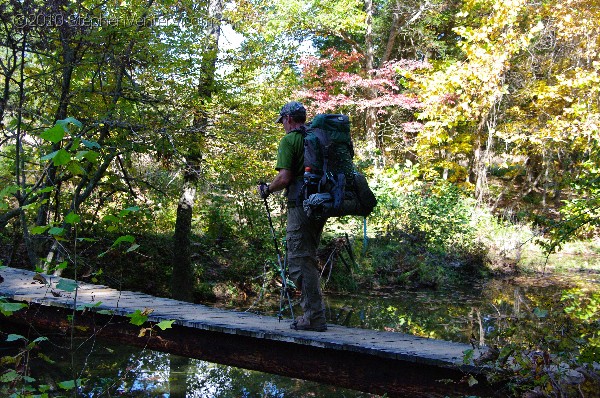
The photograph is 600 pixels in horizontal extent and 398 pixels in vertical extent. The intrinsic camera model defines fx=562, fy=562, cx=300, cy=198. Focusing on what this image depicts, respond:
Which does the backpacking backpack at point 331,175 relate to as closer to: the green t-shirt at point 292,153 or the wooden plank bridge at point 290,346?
the green t-shirt at point 292,153

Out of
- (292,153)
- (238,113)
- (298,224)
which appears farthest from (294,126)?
(238,113)

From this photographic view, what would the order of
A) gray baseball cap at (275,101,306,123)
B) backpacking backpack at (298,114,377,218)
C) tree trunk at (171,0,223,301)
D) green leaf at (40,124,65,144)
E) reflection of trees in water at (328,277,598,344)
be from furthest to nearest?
tree trunk at (171,0,223,301) → reflection of trees in water at (328,277,598,344) → gray baseball cap at (275,101,306,123) → backpacking backpack at (298,114,377,218) → green leaf at (40,124,65,144)

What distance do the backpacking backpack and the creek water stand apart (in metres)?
1.30

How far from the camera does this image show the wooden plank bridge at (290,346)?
12.0 ft

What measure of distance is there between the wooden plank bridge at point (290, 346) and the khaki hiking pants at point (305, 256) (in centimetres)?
25

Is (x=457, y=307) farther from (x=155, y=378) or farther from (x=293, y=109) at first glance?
(x=293, y=109)

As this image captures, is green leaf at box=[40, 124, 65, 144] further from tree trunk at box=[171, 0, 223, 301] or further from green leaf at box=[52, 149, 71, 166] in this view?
tree trunk at box=[171, 0, 223, 301]

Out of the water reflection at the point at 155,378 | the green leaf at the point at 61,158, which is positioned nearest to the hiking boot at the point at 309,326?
the water reflection at the point at 155,378

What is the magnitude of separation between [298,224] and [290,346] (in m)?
0.95

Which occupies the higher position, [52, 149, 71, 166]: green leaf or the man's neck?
the man's neck

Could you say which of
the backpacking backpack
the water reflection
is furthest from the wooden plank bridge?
the backpacking backpack

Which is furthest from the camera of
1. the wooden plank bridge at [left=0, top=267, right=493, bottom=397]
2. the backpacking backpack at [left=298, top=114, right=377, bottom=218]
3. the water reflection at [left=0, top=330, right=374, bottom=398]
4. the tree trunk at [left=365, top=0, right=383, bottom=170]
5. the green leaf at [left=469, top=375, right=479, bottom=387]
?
the tree trunk at [left=365, top=0, right=383, bottom=170]

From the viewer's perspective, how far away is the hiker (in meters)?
4.46

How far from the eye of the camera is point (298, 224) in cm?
450
